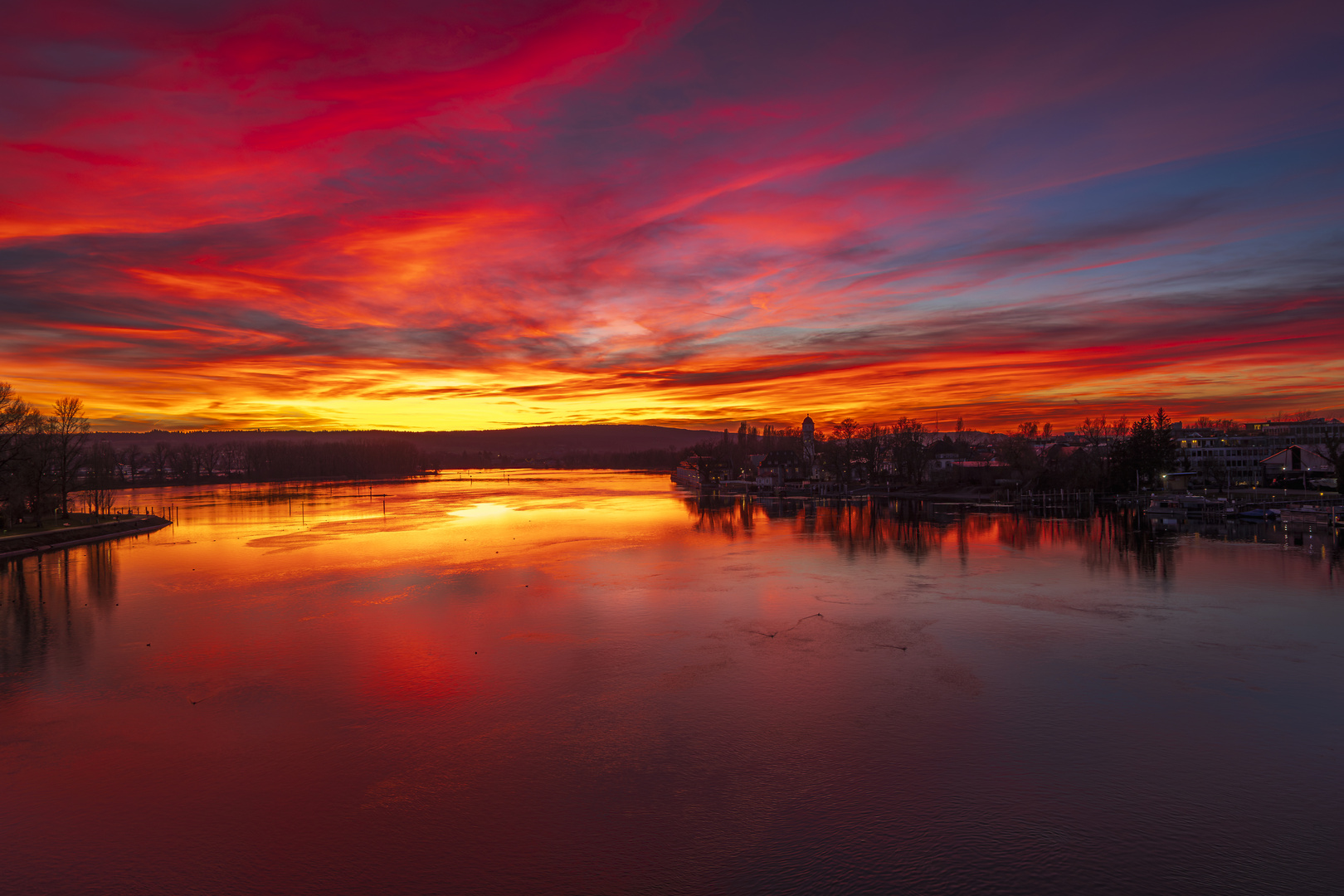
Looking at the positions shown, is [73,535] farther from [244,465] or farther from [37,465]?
[244,465]

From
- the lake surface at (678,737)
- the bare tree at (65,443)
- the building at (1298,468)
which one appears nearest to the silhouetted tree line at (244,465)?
the bare tree at (65,443)

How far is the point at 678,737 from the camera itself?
13094mm

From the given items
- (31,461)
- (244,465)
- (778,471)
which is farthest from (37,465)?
(244,465)

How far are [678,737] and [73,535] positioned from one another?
54.3 meters

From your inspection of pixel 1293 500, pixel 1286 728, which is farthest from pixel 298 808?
pixel 1293 500

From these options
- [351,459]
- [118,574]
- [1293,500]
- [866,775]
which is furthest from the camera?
[351,459]

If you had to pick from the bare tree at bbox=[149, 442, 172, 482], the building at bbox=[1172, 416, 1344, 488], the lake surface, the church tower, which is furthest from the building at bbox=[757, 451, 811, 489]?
the bare tree at bbox=[149, 442, 172, 482]

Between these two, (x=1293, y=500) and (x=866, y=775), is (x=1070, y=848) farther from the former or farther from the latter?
(x=1293, y=500)

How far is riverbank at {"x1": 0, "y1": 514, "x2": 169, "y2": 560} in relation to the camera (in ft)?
135

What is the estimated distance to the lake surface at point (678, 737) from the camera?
9.34 m

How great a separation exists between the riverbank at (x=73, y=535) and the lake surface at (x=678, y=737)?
16616 millimetres

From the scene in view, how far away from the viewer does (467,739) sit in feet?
43.3

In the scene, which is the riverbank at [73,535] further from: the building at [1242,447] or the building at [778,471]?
the building at [1242,447]

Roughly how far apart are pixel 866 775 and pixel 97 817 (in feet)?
40.2
